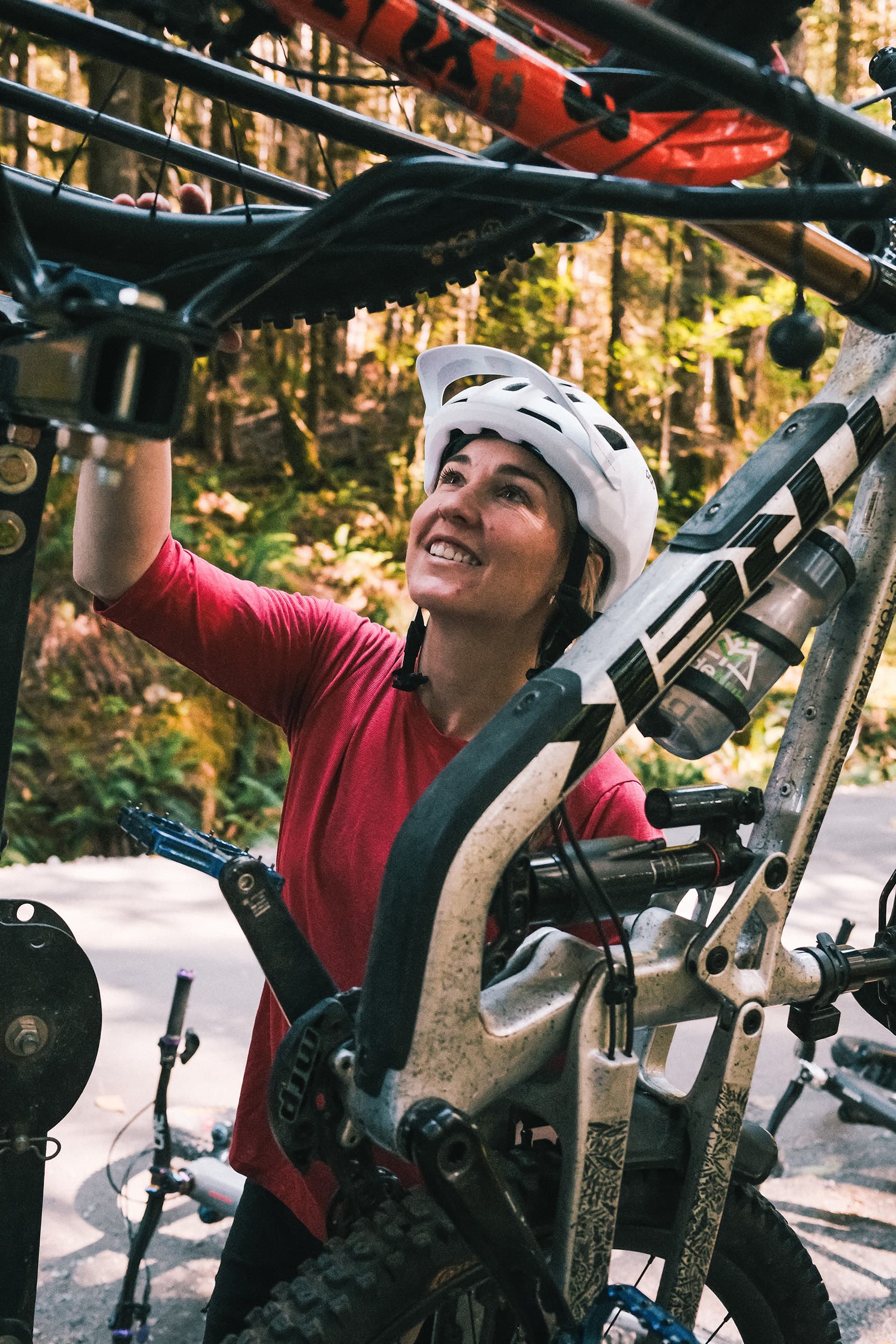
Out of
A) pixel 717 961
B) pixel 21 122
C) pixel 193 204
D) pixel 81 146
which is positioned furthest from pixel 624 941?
pixel 21 122

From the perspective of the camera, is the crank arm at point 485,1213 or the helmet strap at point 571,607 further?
the helmet strap at point 571,607

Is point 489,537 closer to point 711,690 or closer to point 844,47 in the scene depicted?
point 711,690

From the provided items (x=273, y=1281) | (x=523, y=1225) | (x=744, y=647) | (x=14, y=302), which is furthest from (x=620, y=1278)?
(x=14, y=302)

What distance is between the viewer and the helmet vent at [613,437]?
75.2 inches

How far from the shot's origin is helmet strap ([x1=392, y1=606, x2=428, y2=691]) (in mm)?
1911

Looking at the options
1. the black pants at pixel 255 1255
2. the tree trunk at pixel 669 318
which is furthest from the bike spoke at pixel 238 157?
the tree trunk at pixel 669 318

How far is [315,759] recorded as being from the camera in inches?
Result: 76.1

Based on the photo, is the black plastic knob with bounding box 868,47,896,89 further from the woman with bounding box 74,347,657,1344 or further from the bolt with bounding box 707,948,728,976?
the bolt with bounding box 707,948,728,976

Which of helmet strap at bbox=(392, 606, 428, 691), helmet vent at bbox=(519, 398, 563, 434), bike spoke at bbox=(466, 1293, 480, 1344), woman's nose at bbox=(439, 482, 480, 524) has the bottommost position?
bike spoke at bbox=(466, 1293, 480, 1344)

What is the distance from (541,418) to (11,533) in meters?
0.98

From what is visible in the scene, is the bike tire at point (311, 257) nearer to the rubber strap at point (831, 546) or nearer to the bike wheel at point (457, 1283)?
the rubber strap at point (831, 546)

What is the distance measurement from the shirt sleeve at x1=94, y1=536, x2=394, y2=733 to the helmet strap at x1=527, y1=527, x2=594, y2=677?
0.31m

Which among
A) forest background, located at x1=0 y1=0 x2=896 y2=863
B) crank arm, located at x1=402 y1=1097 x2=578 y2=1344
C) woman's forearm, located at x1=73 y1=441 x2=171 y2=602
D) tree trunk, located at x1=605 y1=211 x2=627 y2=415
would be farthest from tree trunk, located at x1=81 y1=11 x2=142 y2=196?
crank arm, located at x1=402 y1=1097 x2=578 y2=1344

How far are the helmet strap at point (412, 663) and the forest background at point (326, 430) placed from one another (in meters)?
4.60
